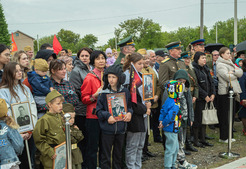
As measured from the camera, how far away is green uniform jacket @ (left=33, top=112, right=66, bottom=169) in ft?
13.8

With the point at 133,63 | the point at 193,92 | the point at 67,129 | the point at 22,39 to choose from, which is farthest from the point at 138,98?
the point at 22,39

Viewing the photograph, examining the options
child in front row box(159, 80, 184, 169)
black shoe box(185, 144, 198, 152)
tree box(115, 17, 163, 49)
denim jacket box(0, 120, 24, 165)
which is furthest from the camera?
tree box(115, 17, 163, 49)

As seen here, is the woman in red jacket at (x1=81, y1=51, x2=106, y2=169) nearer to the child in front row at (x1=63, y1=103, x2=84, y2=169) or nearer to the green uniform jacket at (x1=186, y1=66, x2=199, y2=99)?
the child in front row at (x1=63, y1=103, x2=84, y2=169)

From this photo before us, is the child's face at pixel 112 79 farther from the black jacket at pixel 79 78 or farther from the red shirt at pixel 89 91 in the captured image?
the black jacket at pixel 79 78

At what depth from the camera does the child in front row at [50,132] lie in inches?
166

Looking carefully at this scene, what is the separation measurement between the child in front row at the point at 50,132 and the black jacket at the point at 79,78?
0.98 m

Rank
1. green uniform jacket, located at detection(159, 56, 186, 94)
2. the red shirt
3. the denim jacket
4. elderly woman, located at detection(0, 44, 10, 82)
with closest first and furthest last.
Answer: the denim jacket
elderly woman, located at detection(0, 44, 10, 82)
the red shirt
green uniform jacket, located at detection(159, 56, 186, 94)

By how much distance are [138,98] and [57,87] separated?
159 cm

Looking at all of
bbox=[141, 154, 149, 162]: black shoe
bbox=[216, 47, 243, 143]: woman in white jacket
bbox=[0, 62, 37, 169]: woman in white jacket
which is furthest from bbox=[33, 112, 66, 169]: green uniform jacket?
bbox=[216, 47, 243, 143]: woman in white jacket

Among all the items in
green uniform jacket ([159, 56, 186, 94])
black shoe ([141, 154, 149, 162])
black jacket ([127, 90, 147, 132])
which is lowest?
black shoe ([141, 154, 149, 162])

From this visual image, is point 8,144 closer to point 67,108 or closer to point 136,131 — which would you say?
point 67,108

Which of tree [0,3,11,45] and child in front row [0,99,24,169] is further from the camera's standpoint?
tree [0,3,11,45]

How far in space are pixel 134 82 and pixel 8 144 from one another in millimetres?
2547

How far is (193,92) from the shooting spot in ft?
23.7
